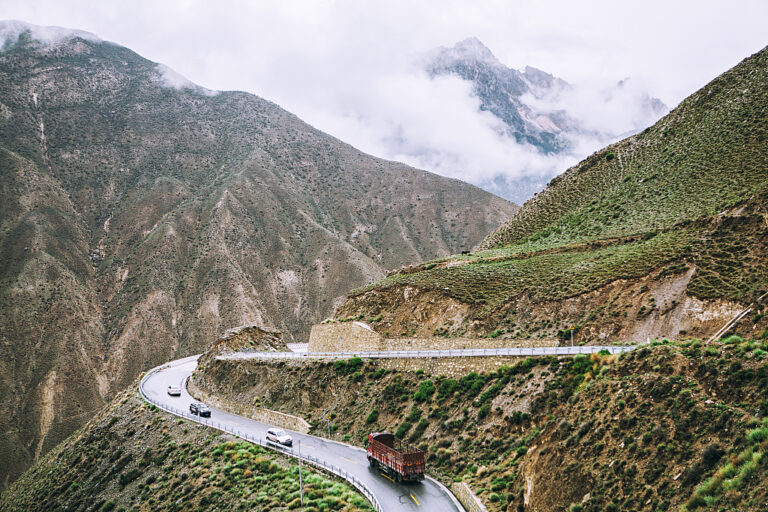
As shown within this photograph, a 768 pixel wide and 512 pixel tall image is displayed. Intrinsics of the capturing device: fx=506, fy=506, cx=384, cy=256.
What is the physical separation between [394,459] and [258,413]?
19811mm

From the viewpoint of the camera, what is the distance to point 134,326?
9869 centimetres

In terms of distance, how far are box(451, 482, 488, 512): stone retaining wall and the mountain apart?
75.7m

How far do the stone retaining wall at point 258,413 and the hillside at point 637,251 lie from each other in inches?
500

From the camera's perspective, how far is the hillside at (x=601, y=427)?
12.3 metres

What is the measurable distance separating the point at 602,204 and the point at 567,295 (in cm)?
2522

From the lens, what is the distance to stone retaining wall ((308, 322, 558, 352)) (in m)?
32.0

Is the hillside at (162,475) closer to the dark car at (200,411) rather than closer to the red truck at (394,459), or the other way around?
the dark car at (200,411)

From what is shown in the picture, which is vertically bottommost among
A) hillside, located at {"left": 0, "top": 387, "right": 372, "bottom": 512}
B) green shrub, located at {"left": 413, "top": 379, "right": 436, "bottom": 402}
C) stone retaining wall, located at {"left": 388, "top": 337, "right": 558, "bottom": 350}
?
hillside, located at {"left": 0, "top": 387, "right": 372, "bottom": 512}

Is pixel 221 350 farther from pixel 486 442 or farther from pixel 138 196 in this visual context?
pixel 138 196

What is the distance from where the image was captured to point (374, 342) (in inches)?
1626

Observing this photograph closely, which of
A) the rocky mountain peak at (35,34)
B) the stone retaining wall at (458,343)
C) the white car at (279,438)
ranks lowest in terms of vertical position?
the white car at (279,438)

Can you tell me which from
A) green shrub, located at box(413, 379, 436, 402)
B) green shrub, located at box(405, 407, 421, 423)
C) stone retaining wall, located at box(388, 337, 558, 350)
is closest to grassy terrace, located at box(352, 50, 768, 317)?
stone retaining wall, located at box(388, 337, 558, 350)

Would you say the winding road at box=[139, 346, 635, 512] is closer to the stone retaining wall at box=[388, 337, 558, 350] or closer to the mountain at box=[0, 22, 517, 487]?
the stone retaining wall at box=[388, 337, 558, 350]

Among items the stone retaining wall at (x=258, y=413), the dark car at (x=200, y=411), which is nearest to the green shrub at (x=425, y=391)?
the stone retaining wall at (x=258, y=413)
